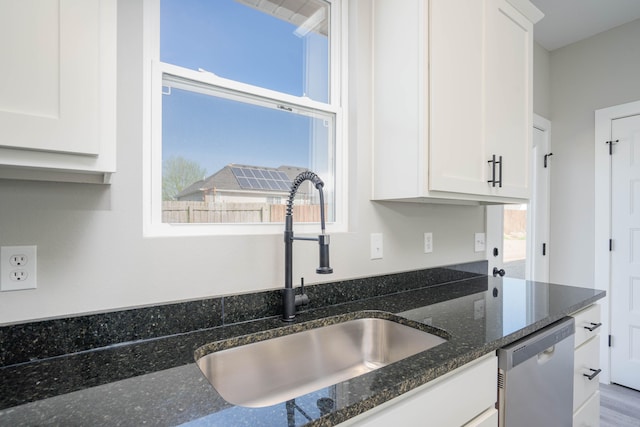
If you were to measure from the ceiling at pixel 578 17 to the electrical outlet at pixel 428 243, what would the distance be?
1.95m

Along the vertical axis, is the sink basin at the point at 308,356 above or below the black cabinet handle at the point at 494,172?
below

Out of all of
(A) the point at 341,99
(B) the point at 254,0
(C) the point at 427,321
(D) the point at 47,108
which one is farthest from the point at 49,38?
(C) the point at 427,321

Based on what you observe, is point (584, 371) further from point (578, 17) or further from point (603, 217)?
point (578, 17)

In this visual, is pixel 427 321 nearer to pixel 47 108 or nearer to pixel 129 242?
pixel 129 242

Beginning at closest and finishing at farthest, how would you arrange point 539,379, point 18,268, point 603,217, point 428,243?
point 18,268 < point 539,379 < point 428,243 < point 603,217

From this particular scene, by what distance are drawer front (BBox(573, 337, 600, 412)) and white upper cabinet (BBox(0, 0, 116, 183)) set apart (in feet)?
6.15

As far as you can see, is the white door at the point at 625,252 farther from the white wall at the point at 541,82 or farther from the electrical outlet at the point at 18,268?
the electrical outlet at the point at 18,268

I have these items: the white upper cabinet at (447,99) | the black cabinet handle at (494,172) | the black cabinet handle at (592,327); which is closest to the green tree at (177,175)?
the white upper cabinet at (447,99)

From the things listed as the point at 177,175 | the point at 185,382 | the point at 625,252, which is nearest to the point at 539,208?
the point at 625,252

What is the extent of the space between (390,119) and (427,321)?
0.86m

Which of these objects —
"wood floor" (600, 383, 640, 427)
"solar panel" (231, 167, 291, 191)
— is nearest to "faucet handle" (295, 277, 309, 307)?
"solar panel" (231, 167, 291, 191)

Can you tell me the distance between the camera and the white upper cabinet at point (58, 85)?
1.96 feet

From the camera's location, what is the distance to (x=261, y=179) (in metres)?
1.37

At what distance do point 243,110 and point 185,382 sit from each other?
3.26 feet
